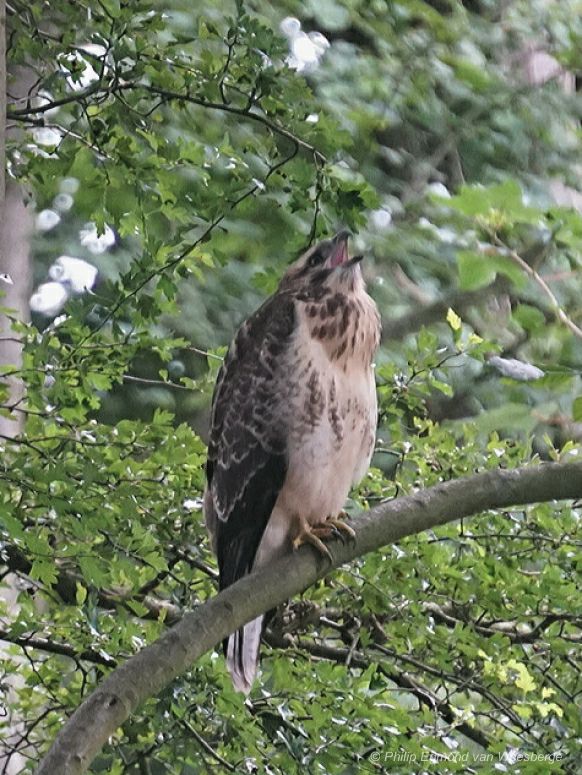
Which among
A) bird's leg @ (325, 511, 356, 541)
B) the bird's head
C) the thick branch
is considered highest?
the bird's head

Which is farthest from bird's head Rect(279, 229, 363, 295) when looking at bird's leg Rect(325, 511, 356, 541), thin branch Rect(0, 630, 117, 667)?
thin branch Rect(0, 630, 117, 667)

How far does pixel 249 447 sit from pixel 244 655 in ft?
1.37

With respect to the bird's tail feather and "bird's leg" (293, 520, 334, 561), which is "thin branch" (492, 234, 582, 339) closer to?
"bird's leg" (293, 520, 334, 561)

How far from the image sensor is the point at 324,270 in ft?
8.77

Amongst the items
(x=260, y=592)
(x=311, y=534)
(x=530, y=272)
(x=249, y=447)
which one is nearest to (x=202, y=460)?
(x=249, y=447)

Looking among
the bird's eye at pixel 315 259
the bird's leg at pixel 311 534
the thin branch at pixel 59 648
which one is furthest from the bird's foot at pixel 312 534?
the bird's eye at pixel 315 259

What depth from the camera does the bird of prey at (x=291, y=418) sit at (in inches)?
101

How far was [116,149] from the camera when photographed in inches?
89.7

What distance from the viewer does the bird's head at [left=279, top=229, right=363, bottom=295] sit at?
2629mm

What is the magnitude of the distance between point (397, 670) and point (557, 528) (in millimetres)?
487

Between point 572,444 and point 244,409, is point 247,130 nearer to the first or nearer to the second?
point 244,409

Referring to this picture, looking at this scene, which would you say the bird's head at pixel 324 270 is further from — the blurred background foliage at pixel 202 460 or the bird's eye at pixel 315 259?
the blurred background foliage at pixel 202 460

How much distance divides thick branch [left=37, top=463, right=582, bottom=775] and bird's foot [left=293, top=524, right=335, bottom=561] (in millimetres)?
134

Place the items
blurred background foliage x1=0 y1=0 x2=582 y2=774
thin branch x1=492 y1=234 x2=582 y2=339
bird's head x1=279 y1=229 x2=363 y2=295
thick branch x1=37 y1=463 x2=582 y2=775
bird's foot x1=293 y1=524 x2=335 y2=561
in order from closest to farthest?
thin branch x1=492 y1=234 x2=582 y2=339, thick branch x1=37 y1=463 x2=582 y2=775, blurred background foliage x1=0 y1=0 x2=582 y2=774, bird's foot x1=293 y1=524 x2=335 y2=561, bird's head x1=279 y1=229 x2=363 y2=295
